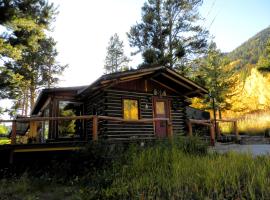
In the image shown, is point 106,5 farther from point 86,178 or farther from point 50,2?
point 50,2

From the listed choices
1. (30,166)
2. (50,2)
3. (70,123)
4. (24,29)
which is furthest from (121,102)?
(50,2)

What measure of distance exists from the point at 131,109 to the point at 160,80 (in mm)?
2685

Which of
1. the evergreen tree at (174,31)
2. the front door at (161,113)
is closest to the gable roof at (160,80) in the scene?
the front door at (161,113)

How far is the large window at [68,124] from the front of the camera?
46.6 feet

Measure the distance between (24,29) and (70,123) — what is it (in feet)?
26.5

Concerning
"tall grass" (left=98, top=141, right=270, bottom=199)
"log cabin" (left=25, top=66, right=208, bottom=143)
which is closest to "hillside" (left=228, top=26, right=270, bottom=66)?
"log cabin" (left=25, top=66, right=208, bottom=143)

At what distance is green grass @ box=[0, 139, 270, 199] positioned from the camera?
4762 mm

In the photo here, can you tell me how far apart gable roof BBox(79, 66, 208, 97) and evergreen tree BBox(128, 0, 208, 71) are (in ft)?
26.8

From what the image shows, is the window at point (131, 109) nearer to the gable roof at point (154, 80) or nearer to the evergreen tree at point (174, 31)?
the gable roof at point (154, 80)

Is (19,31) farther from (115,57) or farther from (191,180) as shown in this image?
(115,57)

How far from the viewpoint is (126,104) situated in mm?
12797

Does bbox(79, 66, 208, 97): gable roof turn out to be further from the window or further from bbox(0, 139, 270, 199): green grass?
bbox(0, 139, 270, 199): green grass

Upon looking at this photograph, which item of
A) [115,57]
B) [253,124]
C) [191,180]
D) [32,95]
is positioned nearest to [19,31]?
[32,95]

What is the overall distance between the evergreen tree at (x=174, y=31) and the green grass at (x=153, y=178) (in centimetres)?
1501
